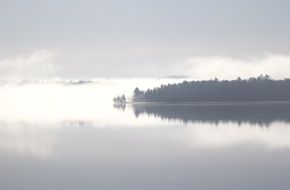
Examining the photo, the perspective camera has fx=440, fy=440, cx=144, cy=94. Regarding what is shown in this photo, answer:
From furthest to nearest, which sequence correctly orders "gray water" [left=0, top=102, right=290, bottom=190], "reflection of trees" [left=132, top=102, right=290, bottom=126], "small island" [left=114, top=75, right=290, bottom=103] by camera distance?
"small island" [left=114, top=75, right=290, bottom=103] < "reflection of trees" [left=132, top=102, right=290, bottom=126] < "gray water" [left=0, top=102, right=290, bottom=190]

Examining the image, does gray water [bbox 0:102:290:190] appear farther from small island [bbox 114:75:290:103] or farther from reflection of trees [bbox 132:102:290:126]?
small island [bbox 114:75:290:103]

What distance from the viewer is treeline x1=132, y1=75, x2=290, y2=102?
98.8m

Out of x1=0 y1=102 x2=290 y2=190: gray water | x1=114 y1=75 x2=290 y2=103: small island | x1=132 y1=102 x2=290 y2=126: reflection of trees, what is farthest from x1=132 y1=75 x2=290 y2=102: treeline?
x1=0 y1=102 x2=290 y2=190: gray water

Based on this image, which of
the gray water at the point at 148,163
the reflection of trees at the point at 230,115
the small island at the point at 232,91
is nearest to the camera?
the gray water at the point at 148,163

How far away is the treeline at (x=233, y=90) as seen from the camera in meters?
98.8

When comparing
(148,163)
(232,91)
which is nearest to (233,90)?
(232,91)

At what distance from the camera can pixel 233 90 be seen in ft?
327

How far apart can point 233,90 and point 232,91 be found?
0.34 metres

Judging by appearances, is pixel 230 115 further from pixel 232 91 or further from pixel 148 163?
pixel 232 91

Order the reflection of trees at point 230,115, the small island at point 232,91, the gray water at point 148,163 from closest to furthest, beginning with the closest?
1. the gray water at point 148,163
2. the reflection of trees at point 230,115
3. the small island at point 232,91

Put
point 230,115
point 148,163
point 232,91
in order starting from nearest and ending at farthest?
point 148,163 → point 230,115 → point 232,91

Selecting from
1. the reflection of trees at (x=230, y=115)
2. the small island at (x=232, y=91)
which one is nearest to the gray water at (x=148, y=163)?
the reflection of trees at (x=230, y=115)

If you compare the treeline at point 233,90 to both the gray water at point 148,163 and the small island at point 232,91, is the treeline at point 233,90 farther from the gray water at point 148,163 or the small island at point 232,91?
the gray water at point 148,163

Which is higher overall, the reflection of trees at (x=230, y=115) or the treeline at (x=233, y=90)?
the treeline at (x=233, y=90)
